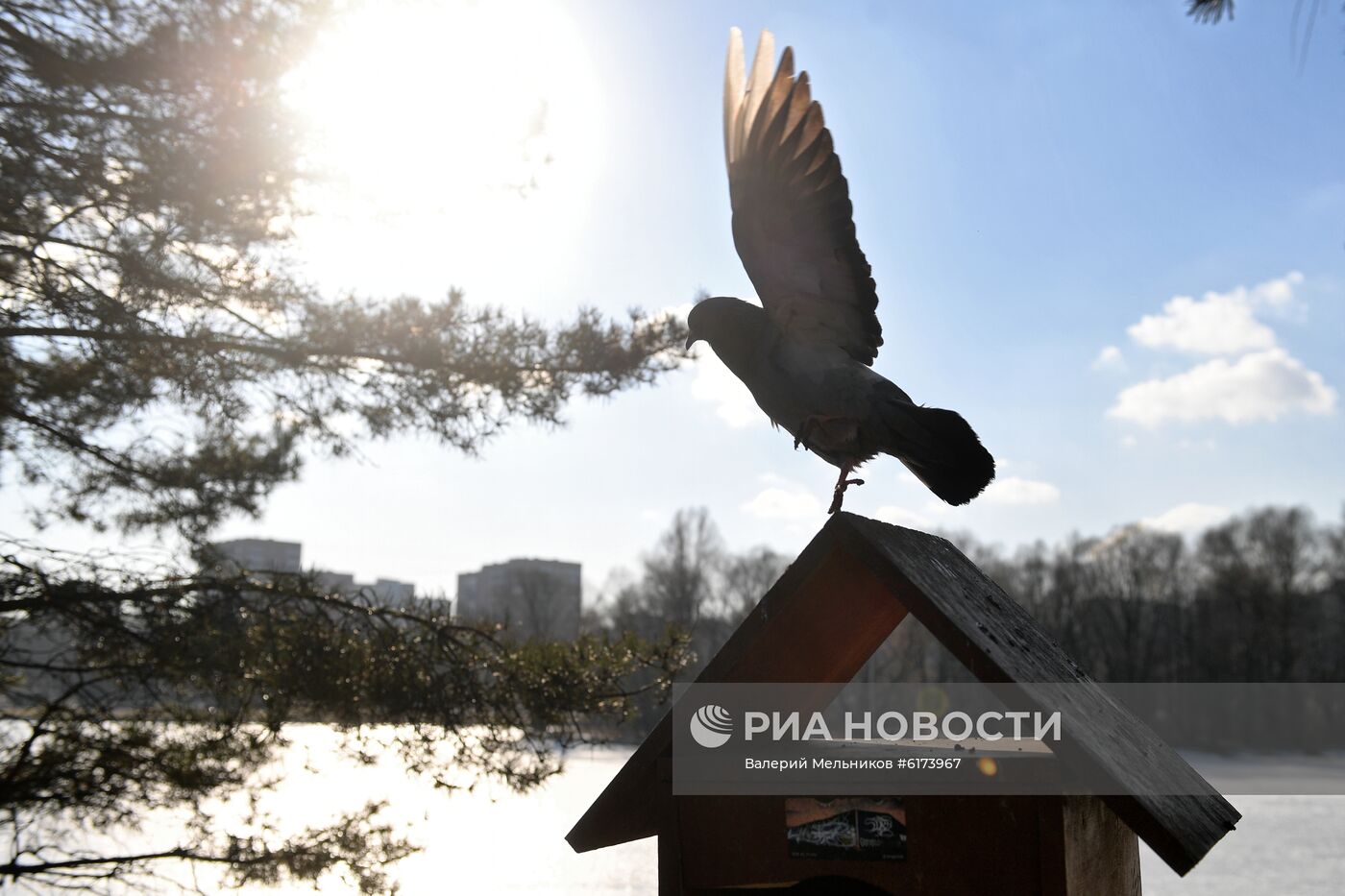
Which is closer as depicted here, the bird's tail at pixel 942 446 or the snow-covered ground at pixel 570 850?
the bird's tail at pixel 942 446

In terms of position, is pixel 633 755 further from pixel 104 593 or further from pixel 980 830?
pixel 104 593

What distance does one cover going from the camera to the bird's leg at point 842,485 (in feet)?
6.89

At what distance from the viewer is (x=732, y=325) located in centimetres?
231

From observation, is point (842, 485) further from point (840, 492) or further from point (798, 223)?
point (798, 223)

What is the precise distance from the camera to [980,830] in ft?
6.07

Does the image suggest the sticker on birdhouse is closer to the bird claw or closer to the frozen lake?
the bird claw

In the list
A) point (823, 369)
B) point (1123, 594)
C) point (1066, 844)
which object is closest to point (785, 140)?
point (823, 369)

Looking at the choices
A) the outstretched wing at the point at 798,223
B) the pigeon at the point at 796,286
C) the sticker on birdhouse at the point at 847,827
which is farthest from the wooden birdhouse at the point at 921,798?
the outstretched wing at the point at 798,223

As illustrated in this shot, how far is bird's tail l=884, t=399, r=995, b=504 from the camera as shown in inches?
81.7

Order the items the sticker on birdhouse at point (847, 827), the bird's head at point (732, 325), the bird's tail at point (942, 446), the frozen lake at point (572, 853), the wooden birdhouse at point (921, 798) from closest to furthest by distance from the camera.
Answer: the wooden birdhouse at point (921, 798)
the sticker on birdhouse at point (847, 827)
the bird's tail at point (942, 446)
the bird's head at point (732, 325)
the frozen lake at point (572, 853)

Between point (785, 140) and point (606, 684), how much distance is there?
3.54m

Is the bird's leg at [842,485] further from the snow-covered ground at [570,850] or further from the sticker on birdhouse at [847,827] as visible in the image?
the snow-covered ground at [570,850]

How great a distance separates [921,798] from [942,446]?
73 centimetres

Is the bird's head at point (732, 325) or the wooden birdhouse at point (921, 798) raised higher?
the bird's head at point (732, 325)
